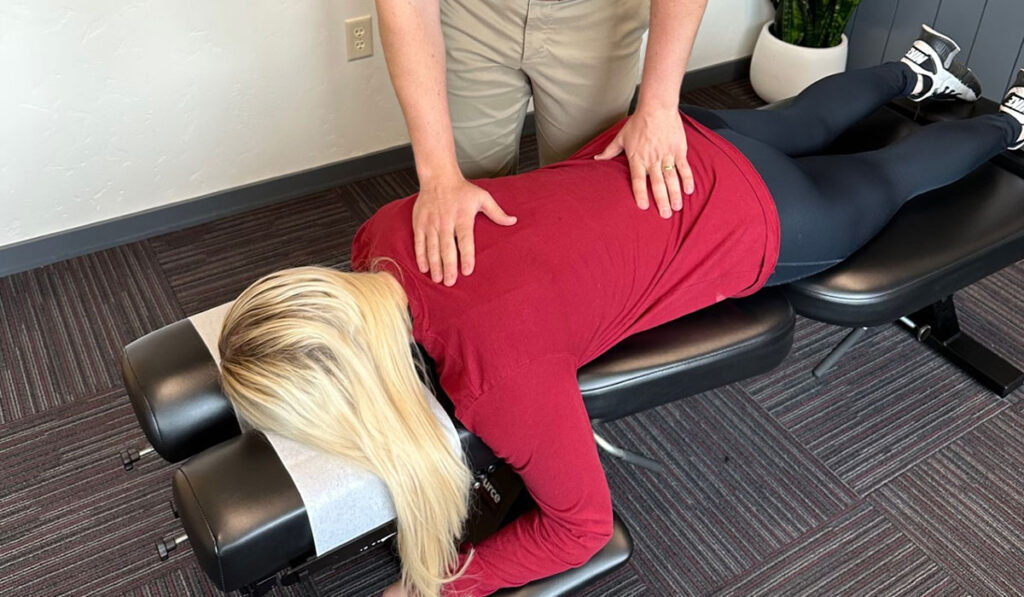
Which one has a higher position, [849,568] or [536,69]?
[536,69]

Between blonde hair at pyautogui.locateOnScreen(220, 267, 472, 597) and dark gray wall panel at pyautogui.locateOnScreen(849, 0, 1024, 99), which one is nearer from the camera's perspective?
blonde hair at pyautogui.locateOnScreen(220, 267, 472, 597)

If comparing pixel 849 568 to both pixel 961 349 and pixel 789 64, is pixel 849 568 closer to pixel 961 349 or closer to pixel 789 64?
pixel 961 349

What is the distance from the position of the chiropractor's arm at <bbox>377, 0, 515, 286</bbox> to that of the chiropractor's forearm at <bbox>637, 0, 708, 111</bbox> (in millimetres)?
334

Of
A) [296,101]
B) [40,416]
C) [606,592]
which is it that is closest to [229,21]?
[296,101]

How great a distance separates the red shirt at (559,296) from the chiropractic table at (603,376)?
0.17ft

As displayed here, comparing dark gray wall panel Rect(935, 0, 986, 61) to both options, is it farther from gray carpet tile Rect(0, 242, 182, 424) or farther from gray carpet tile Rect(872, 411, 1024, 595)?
gray carpet tile Rect(0, 242, 182, 424)

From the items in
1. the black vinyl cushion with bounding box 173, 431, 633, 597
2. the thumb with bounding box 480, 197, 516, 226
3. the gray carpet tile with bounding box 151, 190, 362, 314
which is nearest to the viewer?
the black vinyl cushion with bounding box 173, 431, 633, 597

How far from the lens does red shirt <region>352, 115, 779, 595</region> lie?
1033 mm

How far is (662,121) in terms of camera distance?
1.33 meters

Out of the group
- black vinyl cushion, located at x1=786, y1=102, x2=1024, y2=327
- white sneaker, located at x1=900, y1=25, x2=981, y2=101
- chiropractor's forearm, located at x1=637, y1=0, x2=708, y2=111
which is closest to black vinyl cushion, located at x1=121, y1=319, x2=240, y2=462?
chiropractor's forearm, located at x1=637, y1=0, x2=708, y2=111

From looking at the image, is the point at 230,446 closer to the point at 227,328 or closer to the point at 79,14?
the point at 227,328

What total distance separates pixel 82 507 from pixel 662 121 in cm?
126

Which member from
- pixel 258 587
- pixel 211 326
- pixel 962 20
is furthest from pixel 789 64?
pixel 258 587

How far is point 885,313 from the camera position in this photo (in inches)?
53.4
